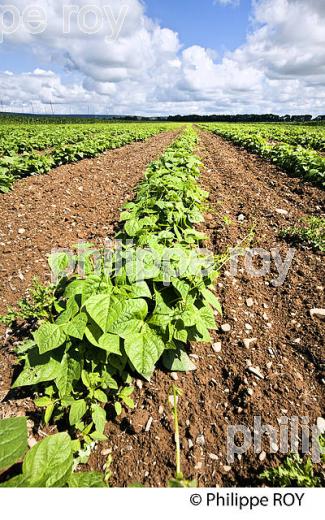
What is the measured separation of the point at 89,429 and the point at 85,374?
1.25 feet

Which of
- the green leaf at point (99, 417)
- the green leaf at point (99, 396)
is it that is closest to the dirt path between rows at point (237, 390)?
the green leaf at point (99, 417)

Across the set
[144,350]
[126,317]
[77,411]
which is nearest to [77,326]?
[126,317]

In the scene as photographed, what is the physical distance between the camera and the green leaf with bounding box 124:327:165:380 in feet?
7.14

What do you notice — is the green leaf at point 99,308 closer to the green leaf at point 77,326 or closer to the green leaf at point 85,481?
the green leaf at point 77,326

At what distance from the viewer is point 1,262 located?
444 centimetres

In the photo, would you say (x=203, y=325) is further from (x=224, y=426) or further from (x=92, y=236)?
(x=92, y=236)

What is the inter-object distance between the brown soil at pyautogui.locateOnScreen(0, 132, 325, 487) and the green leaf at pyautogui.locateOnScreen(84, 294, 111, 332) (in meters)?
0.90

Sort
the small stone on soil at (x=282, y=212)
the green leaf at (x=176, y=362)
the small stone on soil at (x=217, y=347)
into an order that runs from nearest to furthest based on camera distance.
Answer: the green leaf at (x=176, y=362) → the small stone on soil at (x=217, y=347) → the small stone on soil at (x=282, y=212)

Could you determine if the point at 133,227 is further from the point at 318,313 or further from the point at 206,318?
the point at 318,313

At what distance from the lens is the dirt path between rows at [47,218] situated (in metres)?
4.20

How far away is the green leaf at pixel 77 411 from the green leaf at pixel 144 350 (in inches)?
19.0

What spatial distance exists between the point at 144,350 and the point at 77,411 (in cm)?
64

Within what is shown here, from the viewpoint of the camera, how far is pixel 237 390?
2725 mm
